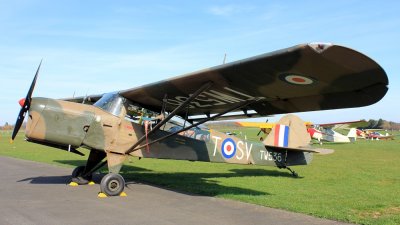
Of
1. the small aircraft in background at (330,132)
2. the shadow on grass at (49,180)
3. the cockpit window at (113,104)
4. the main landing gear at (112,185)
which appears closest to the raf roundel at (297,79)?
the main landing gear at (112,185)

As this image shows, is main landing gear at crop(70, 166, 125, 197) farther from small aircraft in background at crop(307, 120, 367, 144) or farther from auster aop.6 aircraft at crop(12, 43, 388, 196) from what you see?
small aircraft in background at crop(307, 120, 367, 144)

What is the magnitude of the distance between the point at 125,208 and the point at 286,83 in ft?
11.7

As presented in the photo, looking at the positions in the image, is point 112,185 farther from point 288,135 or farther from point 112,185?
point 288,135

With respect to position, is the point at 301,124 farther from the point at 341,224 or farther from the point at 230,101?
the point at 341,224

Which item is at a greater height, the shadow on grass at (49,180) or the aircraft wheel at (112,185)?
the aircraft wheel at (112,185)

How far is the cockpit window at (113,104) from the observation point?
28.6ft

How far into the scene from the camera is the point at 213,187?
30.4 feet

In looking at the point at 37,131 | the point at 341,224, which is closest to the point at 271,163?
the point at 341,224

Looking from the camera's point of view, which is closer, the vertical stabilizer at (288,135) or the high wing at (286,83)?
the high wing at (286,83)

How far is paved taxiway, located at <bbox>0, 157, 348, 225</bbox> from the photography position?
18.6 feet

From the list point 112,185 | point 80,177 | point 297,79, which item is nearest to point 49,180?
point 80,177

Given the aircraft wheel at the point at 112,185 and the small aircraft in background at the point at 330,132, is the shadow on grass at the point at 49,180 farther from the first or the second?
the small aircraft in background at the point at 330,132

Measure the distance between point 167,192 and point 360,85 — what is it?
477cm

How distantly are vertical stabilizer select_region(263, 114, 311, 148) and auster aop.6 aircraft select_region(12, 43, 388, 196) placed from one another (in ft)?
0.27
